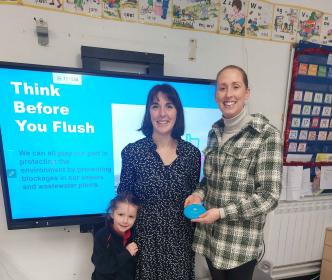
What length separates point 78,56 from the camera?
57.2 inches

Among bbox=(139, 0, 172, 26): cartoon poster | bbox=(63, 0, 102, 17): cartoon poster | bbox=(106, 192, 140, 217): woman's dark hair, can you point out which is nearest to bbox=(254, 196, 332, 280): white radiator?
bbox=(106, 192, 140, 217): woman's dark hair

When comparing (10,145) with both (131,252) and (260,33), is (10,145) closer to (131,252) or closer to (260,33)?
(131,252)

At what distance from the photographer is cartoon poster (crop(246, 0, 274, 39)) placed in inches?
68.4

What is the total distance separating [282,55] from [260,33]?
0.89ft

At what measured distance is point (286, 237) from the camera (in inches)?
80.7

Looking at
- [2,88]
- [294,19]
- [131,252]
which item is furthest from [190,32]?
[131,252]

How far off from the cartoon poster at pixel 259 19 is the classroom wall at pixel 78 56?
0.22 feet

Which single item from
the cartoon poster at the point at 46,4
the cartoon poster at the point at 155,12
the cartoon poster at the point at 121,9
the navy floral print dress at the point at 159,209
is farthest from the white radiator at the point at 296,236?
the cartoon poster at the point at 46,4

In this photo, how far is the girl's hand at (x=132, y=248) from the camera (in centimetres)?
117

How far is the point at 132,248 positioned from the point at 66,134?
28.5 inches

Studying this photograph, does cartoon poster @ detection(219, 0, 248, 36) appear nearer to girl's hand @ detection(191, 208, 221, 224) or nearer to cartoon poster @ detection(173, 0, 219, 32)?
cartoon poster @ detection(173, 0, 219, 32)

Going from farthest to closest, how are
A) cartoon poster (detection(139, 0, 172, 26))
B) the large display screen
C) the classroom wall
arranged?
1. cartoon poster (detection(139, 0, 172, 26))
2. the classroom wall
3. the large display screen

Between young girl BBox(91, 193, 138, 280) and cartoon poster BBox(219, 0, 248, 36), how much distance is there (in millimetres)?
1363

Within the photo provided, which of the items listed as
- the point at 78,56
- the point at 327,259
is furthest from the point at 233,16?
the point at 327,259
